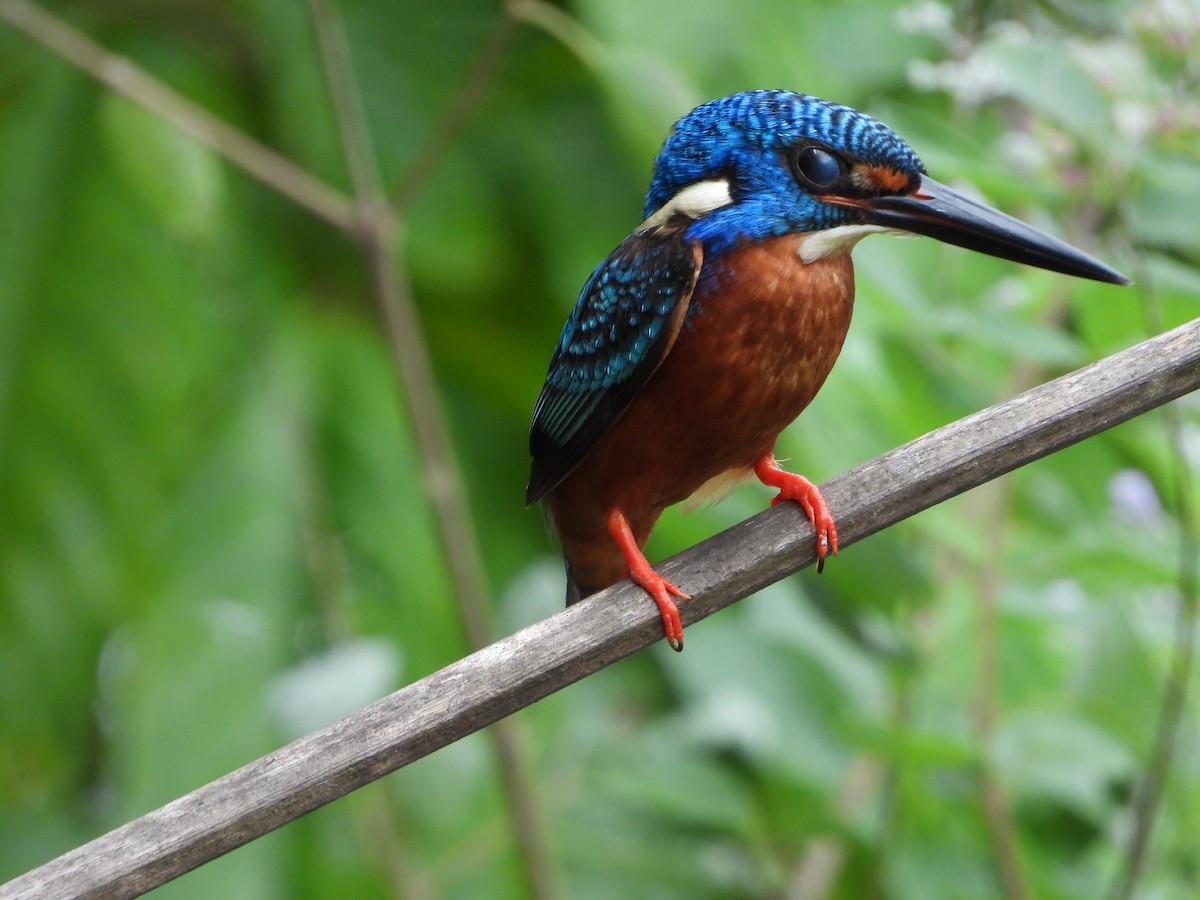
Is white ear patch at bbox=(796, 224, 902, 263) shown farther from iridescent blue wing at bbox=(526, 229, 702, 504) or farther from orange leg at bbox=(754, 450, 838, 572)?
orange leg at bbox=(754, 450, 838, 572)

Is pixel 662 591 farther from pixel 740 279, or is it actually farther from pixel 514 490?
pixel 514 490

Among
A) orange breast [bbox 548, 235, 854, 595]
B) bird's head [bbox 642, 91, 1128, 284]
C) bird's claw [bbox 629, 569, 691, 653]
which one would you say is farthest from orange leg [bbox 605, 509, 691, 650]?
bird's head [bbox 642, 91, 1128, 284]

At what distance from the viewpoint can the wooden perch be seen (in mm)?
1429

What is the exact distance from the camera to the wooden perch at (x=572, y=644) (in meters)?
1.43

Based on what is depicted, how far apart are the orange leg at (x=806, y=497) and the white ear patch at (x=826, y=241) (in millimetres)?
295

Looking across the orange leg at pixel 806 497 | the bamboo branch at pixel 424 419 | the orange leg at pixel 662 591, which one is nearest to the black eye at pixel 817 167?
the orange leg at pixel 806 497

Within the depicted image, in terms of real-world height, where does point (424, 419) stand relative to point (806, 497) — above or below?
above

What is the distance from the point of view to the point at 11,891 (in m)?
1.41

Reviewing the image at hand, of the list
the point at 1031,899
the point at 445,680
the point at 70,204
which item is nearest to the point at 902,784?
the point at 1031,899

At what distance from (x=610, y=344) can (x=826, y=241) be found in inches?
12.7

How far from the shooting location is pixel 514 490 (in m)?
3.06

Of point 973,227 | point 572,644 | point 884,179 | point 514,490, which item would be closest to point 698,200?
point 884,179

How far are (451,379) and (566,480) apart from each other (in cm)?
93

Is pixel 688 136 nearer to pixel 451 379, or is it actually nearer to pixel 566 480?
pixel 566 480
